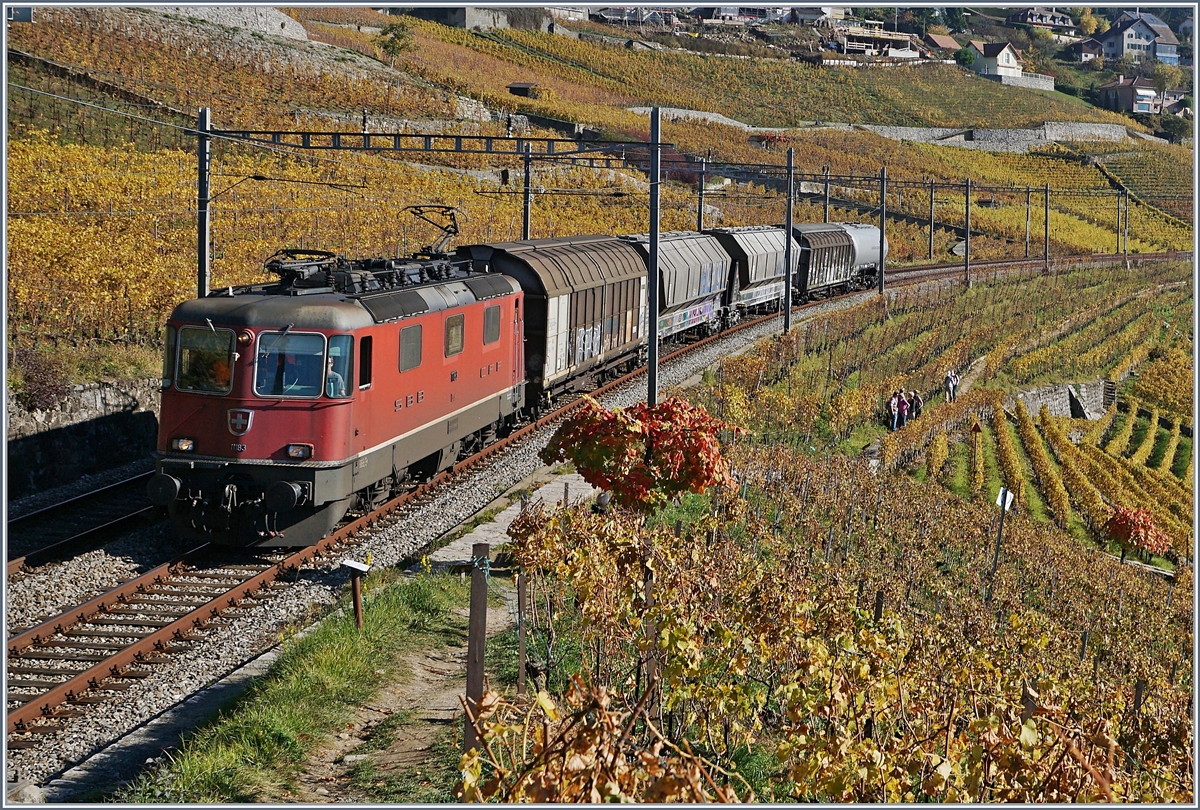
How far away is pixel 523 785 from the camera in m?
5.35

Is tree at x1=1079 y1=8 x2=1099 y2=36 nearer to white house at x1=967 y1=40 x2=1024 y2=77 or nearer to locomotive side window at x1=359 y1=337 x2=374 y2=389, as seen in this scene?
white house at x1=967 y1=40 x2=1024 y2=77

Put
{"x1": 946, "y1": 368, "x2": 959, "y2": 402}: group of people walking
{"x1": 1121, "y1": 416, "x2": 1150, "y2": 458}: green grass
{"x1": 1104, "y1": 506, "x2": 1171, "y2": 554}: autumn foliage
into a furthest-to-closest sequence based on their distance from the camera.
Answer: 1. {"x1": 1121, "y1": 416, "x2": 1150, "y2": 458}: green grass
2. {"x1": 946, "y1": 368, "x2": 959, "y2": 402}: group of people walking
3. {"x1": 1104, "y1": 506, "x2": 1171, "y2": 554}: autumn foliage

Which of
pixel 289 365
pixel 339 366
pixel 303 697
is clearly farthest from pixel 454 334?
pixel 303 697

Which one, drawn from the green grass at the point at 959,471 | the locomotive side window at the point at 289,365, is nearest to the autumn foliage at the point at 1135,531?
the green grass at the point at 959,471

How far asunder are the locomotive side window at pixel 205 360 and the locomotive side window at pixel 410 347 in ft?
7.98

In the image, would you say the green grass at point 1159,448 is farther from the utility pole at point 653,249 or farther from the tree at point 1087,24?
the tree at point 1087,24

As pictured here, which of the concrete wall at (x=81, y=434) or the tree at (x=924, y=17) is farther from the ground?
the tree at (x=924, y=17)

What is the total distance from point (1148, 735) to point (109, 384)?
18144 mm

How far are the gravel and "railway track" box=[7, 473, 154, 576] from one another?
46cm

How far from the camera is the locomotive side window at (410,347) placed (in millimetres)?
16766

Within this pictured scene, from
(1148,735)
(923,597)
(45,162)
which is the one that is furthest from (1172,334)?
(1148,735)

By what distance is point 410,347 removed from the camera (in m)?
17.0

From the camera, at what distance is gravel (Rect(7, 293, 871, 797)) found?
10.5m

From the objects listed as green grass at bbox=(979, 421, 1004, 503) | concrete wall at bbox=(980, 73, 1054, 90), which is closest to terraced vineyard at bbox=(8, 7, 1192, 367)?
concrete wall at bbox=(980, 73, 1054, 90)
